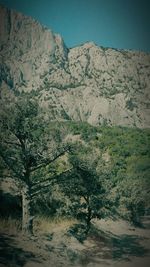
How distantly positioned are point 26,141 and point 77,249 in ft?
14.1

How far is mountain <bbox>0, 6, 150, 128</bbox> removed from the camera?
83.4m

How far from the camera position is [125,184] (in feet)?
70.8

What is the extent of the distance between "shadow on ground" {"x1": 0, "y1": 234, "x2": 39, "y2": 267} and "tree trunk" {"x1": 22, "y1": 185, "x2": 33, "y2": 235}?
1110mm

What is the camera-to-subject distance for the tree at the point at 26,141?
437 inches

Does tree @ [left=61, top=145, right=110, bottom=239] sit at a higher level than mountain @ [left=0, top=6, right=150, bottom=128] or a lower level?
lower

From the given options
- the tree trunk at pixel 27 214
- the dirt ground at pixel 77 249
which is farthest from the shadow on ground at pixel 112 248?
the tree trunk at pixel 27 214

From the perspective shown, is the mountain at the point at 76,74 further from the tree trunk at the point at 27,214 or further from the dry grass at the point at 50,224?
the tree trunk at the point at 27,214

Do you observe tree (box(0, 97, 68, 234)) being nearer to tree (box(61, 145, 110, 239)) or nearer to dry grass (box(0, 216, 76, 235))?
dry grass (box(0, 216, 76, 235))

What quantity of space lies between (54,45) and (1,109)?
306 feet

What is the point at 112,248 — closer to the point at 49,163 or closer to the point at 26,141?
the point at 49,163

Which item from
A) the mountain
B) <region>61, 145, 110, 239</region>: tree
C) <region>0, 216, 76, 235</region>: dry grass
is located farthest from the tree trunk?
the mountain

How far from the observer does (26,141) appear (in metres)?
11.6

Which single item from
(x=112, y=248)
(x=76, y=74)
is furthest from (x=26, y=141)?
(x=76, y=74)

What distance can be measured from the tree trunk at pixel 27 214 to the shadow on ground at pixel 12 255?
1.11 metres
